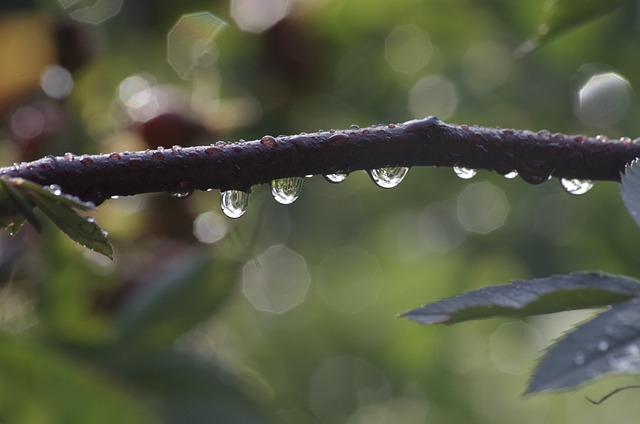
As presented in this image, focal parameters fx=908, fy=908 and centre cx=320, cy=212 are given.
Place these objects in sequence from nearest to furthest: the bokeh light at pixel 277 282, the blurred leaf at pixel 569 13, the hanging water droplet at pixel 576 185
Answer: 1. the hanging water droplet at pixel 576 185
2. the blurred leaf at pixel 569 13
3. the bokeh light at pixel 277 282

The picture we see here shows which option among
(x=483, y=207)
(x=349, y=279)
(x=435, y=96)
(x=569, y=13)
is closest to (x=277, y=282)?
(x=349, y=279)

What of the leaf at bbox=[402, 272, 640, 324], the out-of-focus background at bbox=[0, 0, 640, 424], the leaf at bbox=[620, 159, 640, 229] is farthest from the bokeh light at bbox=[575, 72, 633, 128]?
the leaf at bbox=[402, 272, 640, 324]

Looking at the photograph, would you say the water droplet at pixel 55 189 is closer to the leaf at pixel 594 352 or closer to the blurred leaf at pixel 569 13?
the leaf at pixel 594 352

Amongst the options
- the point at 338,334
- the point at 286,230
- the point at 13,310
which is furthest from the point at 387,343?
the point at 13,310

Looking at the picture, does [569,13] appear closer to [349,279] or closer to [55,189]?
[55,189]

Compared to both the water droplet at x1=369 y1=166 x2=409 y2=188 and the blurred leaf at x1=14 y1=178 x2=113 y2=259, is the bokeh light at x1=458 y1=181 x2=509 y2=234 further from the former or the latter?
the blurred leaf at x1=14 y1=178 x2=113 y2=259

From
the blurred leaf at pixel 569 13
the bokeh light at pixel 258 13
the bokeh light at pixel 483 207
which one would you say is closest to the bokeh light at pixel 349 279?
the bokeh light at pixel 483 207

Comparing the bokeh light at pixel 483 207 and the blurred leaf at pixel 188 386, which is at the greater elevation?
the bokeh light at pixel 483 207

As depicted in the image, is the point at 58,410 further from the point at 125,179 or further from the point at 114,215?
the point at 125,179

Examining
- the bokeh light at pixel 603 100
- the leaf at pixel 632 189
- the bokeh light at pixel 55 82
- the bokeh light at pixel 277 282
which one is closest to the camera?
the leaf at pixel 632 189
